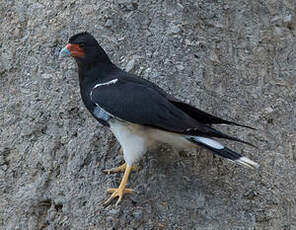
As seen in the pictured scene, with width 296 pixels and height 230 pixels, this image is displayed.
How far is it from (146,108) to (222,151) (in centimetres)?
77

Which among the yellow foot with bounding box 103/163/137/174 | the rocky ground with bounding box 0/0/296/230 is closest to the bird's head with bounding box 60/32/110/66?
the rocky ground with bounding box 0/0/296/230

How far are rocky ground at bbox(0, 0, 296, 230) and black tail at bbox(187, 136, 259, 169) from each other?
1.40 feet

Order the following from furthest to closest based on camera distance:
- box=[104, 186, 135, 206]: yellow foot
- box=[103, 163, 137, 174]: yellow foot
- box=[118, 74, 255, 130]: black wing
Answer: box=[103, 163, 137, 174]: yellow foot
box=[118, 74, 255, 130]: black wing
box=[104, 186, 135, 206]: yellow foot

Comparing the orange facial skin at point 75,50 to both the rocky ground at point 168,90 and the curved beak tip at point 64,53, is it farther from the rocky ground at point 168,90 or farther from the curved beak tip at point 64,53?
the rocky ground at point 168,90

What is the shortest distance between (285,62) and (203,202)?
2216 mm

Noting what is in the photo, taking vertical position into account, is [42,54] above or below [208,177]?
above

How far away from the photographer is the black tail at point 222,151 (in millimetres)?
5480

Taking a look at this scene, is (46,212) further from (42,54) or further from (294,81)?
(294,81)

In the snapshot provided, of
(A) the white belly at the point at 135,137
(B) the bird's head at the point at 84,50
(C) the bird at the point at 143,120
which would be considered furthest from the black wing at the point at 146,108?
(B) the bird's head at the point at 84,50

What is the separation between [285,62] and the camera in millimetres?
7176

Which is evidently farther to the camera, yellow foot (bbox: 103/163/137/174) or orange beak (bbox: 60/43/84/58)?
orange beak (bbox: 60/43/84/58)

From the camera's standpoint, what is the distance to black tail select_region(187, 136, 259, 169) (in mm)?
5480

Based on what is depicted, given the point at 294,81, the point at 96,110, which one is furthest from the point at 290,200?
the point at 96,110

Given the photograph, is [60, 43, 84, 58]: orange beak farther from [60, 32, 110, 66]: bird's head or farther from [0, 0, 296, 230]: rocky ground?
[0, 0, 296, 230]: rocky ground
